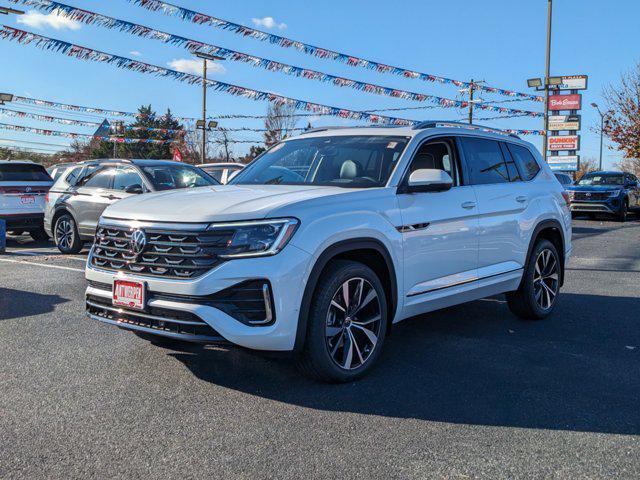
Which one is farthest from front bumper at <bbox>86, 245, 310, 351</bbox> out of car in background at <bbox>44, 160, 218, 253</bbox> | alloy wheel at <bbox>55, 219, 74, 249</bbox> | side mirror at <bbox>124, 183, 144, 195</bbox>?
alloy wheel at <bbox>55, 219, 74, 249</bbox>

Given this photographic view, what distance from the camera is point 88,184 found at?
1121cm

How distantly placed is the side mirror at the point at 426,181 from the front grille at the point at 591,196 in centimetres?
A: 1909

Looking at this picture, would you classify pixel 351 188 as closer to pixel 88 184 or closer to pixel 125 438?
pixel 125 438

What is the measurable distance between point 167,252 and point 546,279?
4.11 meters

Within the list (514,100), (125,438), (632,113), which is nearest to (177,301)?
(125,438)

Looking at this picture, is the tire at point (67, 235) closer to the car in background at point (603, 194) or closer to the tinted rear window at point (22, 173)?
the tinted rear window at point (22, 173)

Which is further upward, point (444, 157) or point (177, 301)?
point (444, 157)

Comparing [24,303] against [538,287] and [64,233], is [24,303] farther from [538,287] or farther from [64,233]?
[538,287]

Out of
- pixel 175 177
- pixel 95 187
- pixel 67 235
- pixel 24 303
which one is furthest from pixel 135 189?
pixel 24 303

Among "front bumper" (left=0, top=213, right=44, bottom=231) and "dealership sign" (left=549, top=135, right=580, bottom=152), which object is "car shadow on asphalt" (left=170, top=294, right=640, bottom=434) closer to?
"front bumper" (left=0, top=213, right=44, bottom=231)

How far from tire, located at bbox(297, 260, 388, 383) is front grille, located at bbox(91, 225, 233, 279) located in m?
0.71

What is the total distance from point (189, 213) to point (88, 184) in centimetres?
803

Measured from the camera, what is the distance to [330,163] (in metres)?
5.12

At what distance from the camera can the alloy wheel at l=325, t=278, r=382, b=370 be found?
4152 mm
